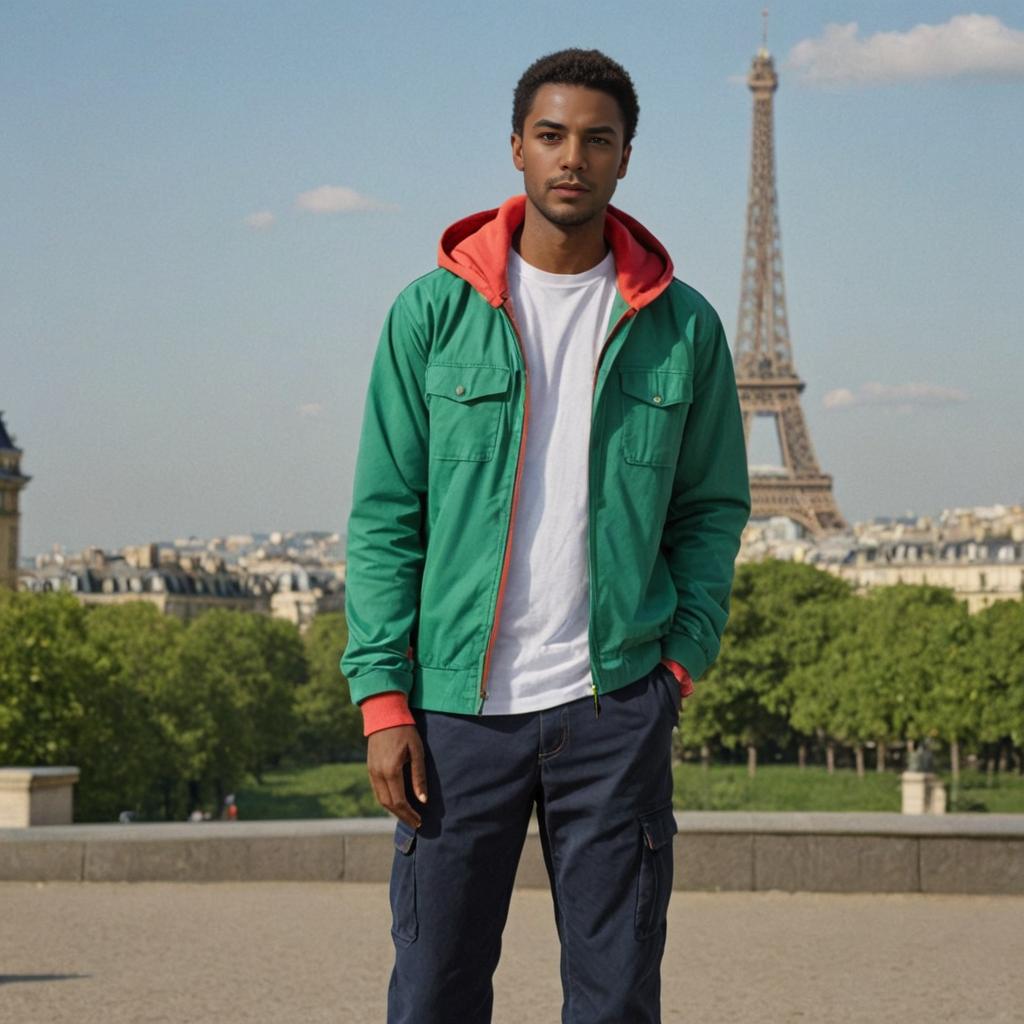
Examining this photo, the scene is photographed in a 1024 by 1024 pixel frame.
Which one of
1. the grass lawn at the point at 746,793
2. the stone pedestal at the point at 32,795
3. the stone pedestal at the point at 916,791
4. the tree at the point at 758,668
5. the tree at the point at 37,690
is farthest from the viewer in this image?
the tree at the point at 758,668

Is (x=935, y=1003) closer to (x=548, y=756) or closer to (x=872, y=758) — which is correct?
(x=548, y=756)

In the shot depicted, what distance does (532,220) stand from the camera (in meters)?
4.58

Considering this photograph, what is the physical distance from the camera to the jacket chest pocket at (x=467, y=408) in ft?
14.5

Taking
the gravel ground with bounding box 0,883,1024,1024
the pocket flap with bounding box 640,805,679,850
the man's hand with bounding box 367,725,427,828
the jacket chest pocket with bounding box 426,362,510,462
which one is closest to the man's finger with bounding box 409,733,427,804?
the man's hand with bounding box 367,725,427,828

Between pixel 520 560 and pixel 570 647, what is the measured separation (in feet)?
0.68

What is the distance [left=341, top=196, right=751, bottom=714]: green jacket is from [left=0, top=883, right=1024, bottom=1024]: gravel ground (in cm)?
375

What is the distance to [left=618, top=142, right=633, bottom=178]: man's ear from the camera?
4620 mm

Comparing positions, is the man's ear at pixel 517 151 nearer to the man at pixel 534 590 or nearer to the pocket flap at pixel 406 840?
the man at pixel 534 590

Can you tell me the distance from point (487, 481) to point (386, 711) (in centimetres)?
52

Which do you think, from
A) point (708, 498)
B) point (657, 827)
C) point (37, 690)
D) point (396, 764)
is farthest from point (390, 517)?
point (37, 690)

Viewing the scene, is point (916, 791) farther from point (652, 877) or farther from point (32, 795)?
point (652, 877)

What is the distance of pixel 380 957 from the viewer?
937 cm

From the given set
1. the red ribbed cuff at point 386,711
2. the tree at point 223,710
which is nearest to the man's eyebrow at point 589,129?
the red ribbed cuff at point 386,711

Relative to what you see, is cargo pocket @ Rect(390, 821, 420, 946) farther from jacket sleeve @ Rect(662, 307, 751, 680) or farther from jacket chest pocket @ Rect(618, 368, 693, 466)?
jacket chest pocket @ Rect(618, 368, 693, 466)
